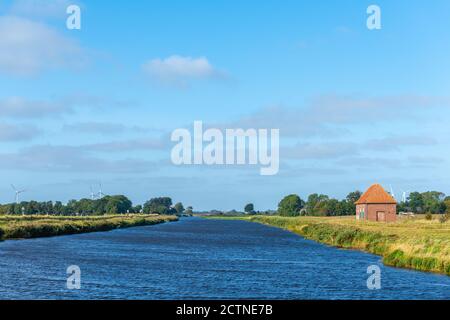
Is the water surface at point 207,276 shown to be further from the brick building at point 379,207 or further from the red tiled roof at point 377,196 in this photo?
the red tiled roof at point 377,196

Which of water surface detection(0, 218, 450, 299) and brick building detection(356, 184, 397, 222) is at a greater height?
brick building detection(356, 184, 397, 222)

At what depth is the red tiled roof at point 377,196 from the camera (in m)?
103

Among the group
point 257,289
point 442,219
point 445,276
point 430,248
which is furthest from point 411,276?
point 442,219

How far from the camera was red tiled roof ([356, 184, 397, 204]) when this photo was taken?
103000 millimetres

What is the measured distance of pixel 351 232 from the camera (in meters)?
68.1

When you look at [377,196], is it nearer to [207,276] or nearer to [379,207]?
[379,207]

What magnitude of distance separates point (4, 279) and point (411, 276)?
89.1ft

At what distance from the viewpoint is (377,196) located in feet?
342

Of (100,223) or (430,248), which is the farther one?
(100,223)

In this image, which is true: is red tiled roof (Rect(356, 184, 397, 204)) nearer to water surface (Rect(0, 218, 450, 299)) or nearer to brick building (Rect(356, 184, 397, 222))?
brick building (Rect(356, 184, 397, 222))

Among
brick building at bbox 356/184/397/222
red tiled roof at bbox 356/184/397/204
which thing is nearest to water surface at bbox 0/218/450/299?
brick building at bbox 356/184/397/222

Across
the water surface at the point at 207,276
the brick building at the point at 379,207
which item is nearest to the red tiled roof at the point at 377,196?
the brick building at the point at 379,207

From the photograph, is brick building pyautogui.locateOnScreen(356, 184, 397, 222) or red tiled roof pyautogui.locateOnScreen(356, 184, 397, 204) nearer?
brick building pyautogui.locateOnScreen(356, 184, 397, 222)
